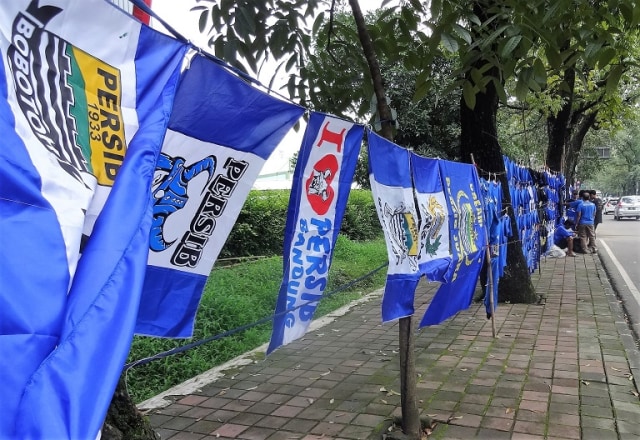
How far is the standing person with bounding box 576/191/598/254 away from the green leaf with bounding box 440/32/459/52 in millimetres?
12334

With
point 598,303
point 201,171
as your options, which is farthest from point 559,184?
point 201,171

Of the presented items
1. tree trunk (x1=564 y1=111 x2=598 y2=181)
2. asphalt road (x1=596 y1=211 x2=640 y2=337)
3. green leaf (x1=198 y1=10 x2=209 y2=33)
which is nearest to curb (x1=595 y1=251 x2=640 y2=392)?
asphalt road (x1=596 y1=211 x2=640 y2=337)

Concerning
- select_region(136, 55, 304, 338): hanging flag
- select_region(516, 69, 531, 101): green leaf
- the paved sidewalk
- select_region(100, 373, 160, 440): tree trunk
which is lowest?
the paved sidewalk

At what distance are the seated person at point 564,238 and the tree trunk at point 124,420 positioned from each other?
12.5 metres

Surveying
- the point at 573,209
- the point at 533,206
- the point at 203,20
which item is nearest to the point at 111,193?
the point at 203,20

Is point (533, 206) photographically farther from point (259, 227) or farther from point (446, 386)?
point (446, 386)

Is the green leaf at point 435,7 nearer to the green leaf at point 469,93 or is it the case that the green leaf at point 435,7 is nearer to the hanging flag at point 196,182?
the green leaf at point 469,93

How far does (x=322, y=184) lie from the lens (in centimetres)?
308

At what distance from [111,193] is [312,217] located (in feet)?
5.19

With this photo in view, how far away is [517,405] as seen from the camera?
3.99 meters

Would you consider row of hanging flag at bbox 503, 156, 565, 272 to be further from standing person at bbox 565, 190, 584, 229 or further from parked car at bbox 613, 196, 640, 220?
parked car at bbox 613, 196, 640, 220

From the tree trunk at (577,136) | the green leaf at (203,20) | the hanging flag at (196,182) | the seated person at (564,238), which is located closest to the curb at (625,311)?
the seated person at (564,238)

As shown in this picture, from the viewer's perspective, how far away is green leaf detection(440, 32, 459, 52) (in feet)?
10.2

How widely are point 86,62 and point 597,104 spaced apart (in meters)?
15.2
